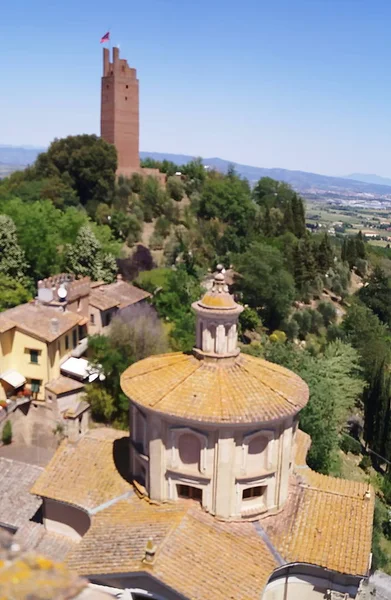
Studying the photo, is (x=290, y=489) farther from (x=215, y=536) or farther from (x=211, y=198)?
(x=211, y=198)

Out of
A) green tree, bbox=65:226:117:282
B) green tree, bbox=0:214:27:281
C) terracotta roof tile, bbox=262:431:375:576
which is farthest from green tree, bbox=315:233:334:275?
terracotta roof tile, bbox=262:431:375:576

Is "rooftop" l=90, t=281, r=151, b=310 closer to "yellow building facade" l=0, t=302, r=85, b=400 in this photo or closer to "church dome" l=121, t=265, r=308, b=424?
"yellow building facade" l=0, t=302, r=85, b=400

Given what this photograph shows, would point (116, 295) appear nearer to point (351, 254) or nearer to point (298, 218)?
point (298, 218)

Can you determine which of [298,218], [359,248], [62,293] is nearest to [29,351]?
[62,293]

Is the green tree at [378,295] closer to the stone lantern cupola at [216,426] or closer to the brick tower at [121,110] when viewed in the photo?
the brick tower at [121,110]

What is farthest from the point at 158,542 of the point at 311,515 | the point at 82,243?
the point at 82,243

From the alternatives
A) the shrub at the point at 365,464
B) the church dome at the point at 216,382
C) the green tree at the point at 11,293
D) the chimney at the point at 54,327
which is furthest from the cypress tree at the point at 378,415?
the green tree at the point at 11,293
